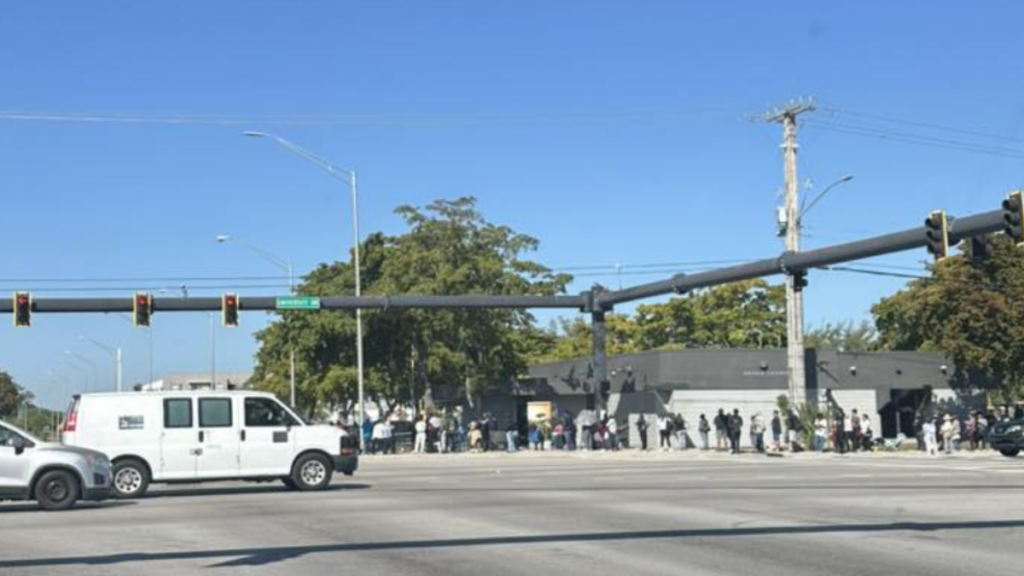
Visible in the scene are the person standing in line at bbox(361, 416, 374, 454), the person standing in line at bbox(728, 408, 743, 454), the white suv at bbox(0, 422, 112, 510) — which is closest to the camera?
the white suv at bbox(0, 422, 112, 510)

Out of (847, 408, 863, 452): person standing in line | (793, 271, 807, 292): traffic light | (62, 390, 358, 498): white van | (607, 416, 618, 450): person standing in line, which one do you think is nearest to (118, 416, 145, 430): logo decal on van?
(62, 390, 358, 498): white van

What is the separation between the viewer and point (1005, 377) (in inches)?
1925

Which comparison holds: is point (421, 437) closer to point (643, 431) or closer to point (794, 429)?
point (643, 431)

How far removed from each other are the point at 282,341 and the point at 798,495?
141 feet

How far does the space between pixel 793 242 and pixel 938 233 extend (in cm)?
1990

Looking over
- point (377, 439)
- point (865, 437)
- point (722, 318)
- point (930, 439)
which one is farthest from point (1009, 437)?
point (722, 318)

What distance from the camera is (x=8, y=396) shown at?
142125 mm

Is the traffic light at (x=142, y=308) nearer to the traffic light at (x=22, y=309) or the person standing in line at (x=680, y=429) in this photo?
the traffic light at (x=22, y=309)

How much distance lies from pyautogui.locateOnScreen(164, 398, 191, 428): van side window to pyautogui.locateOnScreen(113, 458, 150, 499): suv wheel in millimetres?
870

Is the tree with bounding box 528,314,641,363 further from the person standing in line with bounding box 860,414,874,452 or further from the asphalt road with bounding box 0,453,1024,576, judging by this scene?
the asphalt road with bounding box 0,453,1024,576

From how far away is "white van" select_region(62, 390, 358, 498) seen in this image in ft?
69.1

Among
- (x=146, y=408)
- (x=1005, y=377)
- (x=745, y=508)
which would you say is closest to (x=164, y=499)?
(x=146, y=408)

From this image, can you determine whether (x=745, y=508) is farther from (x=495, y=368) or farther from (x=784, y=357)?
(x=495, y=368)

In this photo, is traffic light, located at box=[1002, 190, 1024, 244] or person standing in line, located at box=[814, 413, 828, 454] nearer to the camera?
traffic light, located at box=[1002, 190, 1024, 244]
